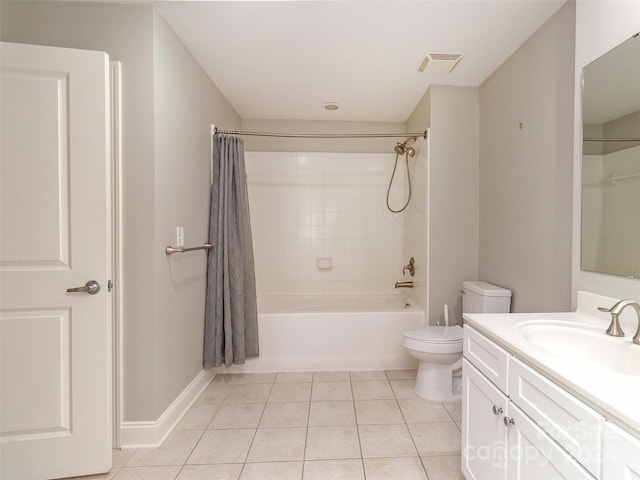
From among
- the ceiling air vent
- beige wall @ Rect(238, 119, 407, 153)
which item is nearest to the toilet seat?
the ceiling air vent

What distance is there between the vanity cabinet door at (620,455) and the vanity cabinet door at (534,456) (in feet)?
0.23

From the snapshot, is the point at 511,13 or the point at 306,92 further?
the point at 306,92

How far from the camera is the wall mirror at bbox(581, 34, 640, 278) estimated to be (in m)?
1.24

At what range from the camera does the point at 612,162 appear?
1.33m

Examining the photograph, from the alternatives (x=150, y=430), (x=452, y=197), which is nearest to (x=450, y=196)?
(x=452, y=197)

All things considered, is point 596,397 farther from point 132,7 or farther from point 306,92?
point 306,92

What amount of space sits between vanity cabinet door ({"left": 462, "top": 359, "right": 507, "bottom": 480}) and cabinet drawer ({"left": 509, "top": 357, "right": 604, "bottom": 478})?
0.13 meters

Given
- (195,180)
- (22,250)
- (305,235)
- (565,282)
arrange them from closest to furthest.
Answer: (22,250) → (565,282) → (195,180) → (305,235)

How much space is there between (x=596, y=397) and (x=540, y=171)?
1.47 metres

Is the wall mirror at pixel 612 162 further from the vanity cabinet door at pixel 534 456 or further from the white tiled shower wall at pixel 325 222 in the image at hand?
the white tiled shower wall at pixel 325 222

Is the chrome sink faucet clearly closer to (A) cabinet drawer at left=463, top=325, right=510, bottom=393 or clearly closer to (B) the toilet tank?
(A) cabinet drawer at left=463, top=325, right=510, bottom=393

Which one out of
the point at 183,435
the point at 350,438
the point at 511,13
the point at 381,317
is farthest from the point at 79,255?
the point at 511,13

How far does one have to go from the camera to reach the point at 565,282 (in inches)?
64.5

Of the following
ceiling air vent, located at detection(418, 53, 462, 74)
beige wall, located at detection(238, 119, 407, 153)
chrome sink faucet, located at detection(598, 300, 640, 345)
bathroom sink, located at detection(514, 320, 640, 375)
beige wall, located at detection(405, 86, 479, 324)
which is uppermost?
ceiling air vent, located at detection(418, 53, 462, 74)
